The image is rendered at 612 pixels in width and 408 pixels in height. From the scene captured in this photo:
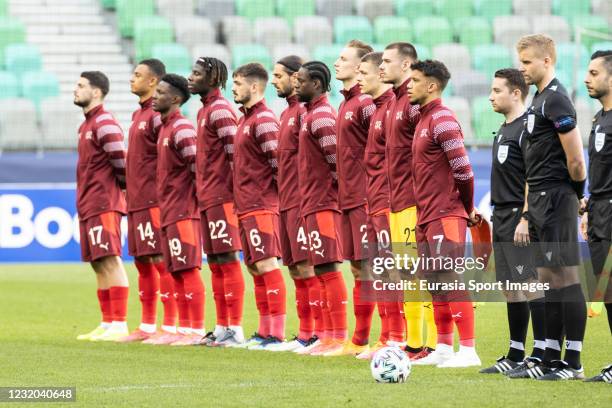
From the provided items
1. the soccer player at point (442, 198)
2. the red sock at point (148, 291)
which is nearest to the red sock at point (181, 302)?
the red sock at point (148, 291)

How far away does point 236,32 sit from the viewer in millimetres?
23922

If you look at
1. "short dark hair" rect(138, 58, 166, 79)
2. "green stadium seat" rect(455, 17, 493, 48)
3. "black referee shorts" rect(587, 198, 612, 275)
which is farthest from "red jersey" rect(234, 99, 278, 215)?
"green stadium seat" rect(455, 17, 493, 48)

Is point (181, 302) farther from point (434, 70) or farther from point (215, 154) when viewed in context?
point (434, 70)

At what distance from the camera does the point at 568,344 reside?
27.5ft

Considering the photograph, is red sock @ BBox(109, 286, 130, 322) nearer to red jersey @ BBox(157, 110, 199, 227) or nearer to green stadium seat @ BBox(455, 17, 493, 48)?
red jersey @ BBox(157, 110, 199, 227)

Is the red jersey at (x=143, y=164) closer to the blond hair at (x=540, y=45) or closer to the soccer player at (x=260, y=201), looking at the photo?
the soccer player at (x=260, y=201)

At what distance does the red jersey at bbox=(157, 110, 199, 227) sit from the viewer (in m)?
11.8

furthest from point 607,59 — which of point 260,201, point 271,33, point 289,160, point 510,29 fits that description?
point 510,29

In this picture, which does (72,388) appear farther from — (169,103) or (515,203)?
(169,103)

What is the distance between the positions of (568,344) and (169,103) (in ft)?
16.2

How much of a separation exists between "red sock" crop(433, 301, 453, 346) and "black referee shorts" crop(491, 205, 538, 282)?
1.57ft

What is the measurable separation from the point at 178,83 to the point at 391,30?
12.6m

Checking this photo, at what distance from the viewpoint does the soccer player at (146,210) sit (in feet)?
39.8

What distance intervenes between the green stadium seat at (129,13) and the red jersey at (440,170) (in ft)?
49.2
